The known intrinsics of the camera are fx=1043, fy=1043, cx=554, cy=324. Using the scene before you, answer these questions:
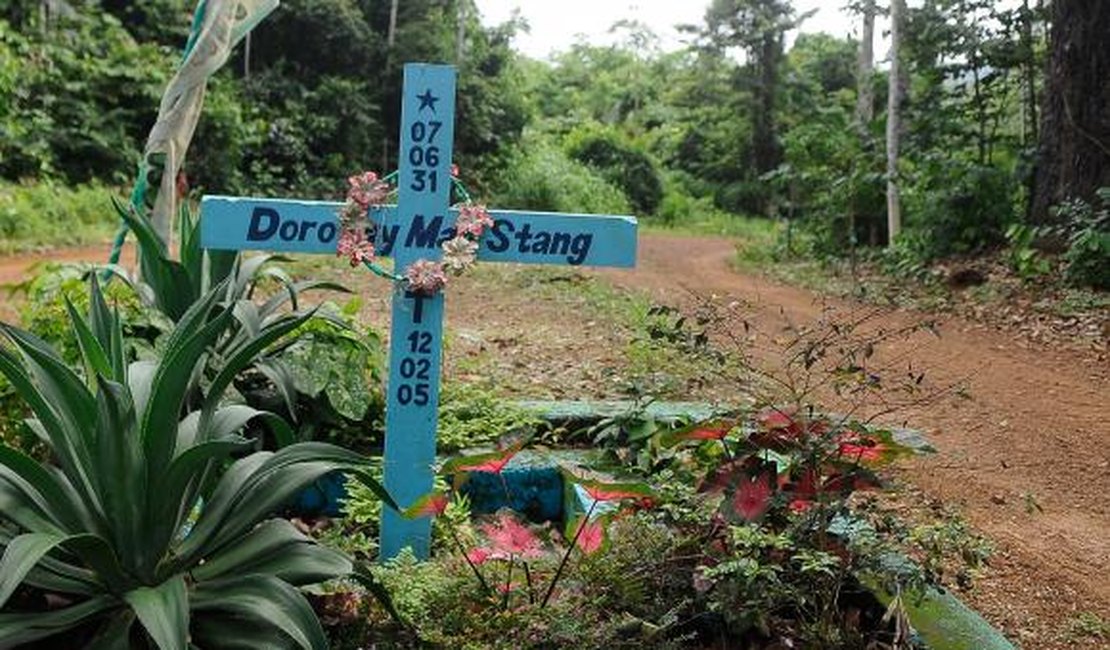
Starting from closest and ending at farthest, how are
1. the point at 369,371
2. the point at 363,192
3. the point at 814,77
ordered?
the point at 363,192
the point at 369,371
the point at 814,77

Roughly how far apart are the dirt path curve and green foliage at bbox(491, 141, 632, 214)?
9161mm

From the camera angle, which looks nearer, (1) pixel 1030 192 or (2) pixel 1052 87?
(2) pixel 1052 87

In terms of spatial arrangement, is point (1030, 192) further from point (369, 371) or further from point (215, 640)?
point (215, 640)

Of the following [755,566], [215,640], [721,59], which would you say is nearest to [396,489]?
[215,640]

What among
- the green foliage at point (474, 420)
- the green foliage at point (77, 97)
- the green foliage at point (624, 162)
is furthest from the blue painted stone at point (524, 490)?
the green foliage at point (624, 162)

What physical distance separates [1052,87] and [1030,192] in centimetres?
116

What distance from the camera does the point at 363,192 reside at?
272cm

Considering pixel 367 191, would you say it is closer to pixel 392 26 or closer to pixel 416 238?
pixel 416 238

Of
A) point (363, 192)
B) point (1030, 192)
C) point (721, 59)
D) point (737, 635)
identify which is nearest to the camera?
point (737, 635)

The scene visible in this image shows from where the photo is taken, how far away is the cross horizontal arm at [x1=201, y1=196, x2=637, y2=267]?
2.74m

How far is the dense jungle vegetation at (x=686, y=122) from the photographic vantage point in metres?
9.88

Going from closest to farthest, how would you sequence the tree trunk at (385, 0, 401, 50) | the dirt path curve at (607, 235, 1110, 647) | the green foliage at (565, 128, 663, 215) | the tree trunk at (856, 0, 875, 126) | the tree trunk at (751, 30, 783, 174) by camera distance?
the dirt path curve at (607, 235, 1110, 647) → the tree trunk at (856, 0, 875, 126) → the tree trunk at (385, 0, 401, 50) → the green foliage at (565, 128, 663, 215) → the tree trunk at (751, 30, 783, 174)

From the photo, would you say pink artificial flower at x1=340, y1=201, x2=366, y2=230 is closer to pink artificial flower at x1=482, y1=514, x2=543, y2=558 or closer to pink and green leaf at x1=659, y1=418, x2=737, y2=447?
pink artificial flower at x1=482, y1=514, x2=543, y2=558

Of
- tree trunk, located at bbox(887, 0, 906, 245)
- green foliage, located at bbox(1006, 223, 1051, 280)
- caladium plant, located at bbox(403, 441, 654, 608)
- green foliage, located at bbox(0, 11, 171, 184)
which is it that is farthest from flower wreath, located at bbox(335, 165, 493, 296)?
green foliage, located at bbox(0, 11, 171, 184)
